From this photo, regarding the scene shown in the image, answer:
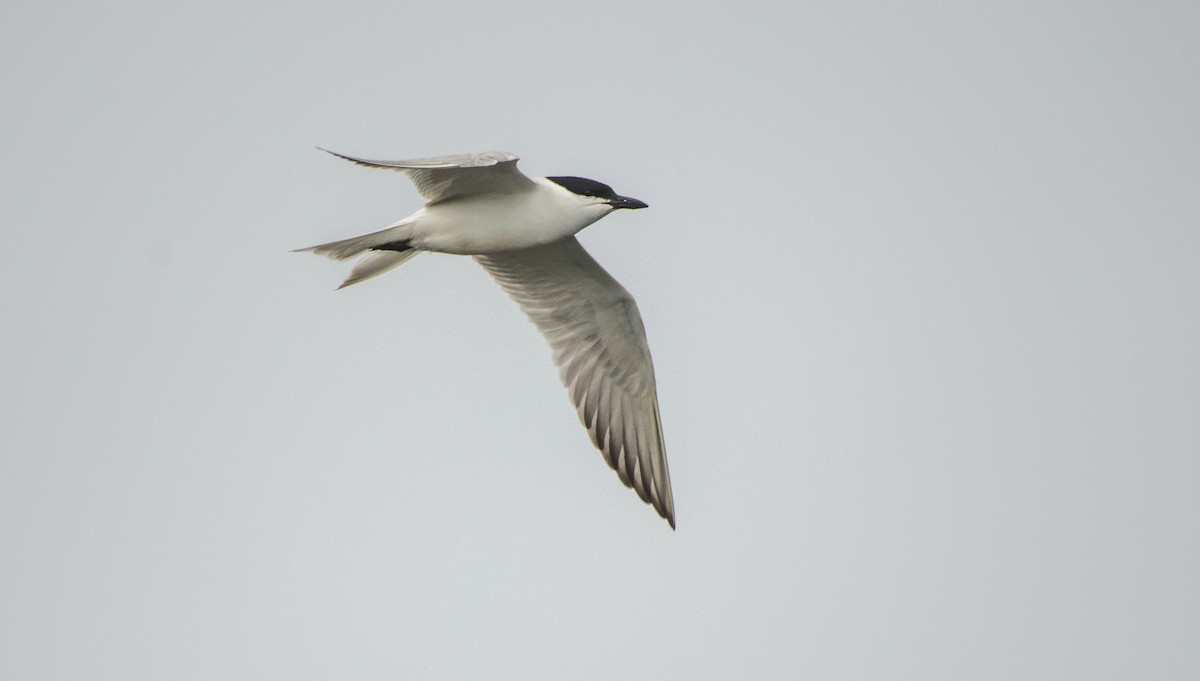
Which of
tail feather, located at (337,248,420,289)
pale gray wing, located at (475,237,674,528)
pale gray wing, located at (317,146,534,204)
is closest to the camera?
pale gray wing, located at (317,146,534,204)

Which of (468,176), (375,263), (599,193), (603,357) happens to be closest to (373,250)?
(375,263)

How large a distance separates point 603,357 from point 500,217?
2.51 m

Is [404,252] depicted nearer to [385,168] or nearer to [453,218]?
[453,218]

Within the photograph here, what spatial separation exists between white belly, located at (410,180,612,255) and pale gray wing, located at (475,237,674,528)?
1.60 m

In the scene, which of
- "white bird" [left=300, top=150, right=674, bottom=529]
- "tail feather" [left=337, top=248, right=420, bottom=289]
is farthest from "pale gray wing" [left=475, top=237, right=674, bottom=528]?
"tail feather" [left=337, top=248, right=420, bottom=289]

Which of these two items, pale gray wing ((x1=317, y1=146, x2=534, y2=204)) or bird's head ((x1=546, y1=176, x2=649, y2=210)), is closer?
pale gray wing ((x1=317, y1=146, x2=534, y2=204))

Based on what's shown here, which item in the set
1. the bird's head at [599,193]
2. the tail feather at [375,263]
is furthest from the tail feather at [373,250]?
the bird's head at [599,193]

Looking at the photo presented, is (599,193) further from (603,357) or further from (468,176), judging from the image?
(603,357)

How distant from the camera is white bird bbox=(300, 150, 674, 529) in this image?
12.0 m

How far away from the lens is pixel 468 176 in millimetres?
11617

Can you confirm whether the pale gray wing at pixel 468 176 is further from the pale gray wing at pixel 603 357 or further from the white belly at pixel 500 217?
the pale gray wing at pixel 603 357

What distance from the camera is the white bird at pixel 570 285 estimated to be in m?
12.0

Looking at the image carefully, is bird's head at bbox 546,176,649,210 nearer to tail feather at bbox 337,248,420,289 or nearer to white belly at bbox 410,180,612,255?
white belly at bbox 410,180,612,255

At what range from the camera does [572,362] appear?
14.2 m
